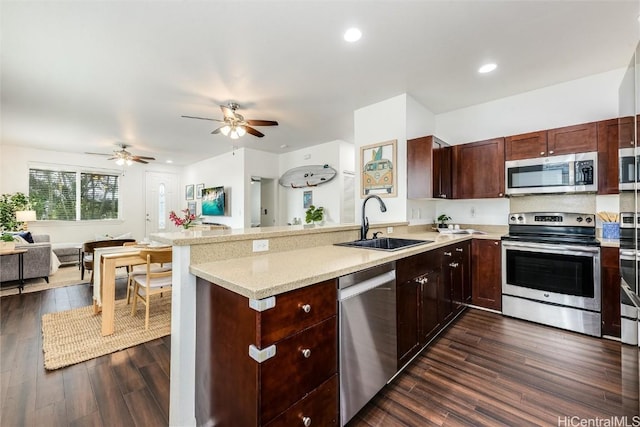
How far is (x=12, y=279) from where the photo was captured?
401 centimetres

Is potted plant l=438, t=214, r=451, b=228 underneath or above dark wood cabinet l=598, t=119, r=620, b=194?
underneath

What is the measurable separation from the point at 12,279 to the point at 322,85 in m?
5.42

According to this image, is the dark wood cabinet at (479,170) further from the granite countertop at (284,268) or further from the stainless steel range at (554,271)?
the granite countertop at (284,268)

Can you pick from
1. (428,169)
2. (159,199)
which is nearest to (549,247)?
(428,169)

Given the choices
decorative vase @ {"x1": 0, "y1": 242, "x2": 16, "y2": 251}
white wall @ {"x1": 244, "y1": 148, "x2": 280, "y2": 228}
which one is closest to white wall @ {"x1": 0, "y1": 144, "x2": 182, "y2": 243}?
decorative vase @ {"x1": 0, "y1": 242, "x2": 16, "y2": 251}

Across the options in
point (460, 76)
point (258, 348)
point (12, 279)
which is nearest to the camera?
point (258, 348)

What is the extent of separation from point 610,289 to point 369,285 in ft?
8.31

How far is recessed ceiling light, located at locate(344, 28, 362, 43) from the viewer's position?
2.23 metres

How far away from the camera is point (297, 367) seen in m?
1.18

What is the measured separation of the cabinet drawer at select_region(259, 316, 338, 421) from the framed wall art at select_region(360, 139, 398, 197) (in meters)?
2.56

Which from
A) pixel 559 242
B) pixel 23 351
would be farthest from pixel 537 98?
pixel 23 351

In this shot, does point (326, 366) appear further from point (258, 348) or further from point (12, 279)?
point (12, 279)

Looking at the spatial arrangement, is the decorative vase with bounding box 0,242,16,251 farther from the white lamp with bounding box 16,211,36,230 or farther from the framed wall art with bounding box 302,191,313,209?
the framed wall art with bounding box 302,191,313,209

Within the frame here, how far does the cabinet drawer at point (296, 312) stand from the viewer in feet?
3.50
